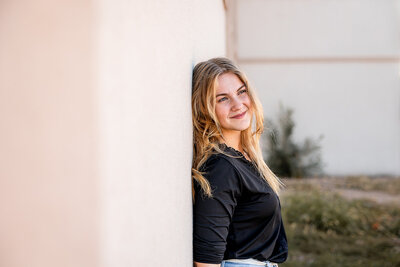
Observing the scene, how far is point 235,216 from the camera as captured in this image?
5.05 feet

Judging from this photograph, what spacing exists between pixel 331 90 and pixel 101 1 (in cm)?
1021

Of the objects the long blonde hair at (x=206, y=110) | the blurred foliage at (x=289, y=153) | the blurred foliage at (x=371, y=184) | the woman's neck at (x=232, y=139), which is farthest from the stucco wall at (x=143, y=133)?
the blurred foliage at (x=289, y=153)

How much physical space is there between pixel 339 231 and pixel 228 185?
14.5 ft

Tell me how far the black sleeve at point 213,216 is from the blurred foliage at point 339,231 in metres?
3.10

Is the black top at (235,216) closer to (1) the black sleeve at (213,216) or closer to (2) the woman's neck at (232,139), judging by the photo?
(1) the black sleeve at (213,216)

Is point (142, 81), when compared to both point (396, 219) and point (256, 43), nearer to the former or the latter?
point (396, 219)

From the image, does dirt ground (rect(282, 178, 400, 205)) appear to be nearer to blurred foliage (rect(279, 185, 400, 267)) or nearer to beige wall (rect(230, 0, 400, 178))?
blurred foliage (rect(279, 185, 400, 267))

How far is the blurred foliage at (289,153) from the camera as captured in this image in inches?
367

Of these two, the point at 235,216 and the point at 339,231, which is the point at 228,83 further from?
the point at 339,231

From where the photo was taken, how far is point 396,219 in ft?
18.5

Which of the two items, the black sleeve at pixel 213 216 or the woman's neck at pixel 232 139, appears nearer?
the black sleeve at pixel 213 216

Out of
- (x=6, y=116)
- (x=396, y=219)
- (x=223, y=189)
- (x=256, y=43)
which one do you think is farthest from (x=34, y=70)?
(x=256, y=43)

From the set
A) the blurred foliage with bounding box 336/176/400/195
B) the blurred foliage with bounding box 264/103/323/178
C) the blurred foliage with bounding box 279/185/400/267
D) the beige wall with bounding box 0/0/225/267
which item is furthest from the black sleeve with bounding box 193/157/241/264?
the blurred foliage with bounding box 264/103/323/178

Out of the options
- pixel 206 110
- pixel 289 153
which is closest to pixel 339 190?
pixel 289 153
